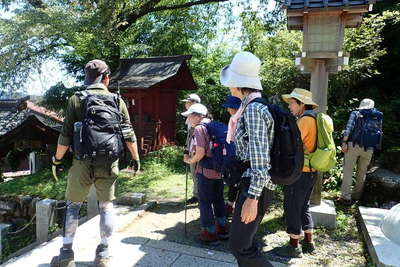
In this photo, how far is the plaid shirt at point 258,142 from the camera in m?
2.13

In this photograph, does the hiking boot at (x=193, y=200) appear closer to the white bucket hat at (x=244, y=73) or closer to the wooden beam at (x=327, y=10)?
the wooden beam at (x=327, y=10)

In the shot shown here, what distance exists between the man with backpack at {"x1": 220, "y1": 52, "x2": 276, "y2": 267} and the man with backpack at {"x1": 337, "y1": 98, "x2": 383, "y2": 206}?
3933 millimetres

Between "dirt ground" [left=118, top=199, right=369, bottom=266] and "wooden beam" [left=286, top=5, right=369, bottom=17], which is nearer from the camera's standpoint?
"dirt ground" [left=118, top=199, right=369, bottom=266]

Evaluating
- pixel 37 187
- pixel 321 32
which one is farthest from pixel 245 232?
pixel 37 187

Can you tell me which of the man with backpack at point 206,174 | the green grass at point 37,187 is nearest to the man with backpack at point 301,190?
the man with backpack at point 206,174

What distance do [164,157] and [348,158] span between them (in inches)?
224

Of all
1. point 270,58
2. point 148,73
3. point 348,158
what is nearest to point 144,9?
point 148,73

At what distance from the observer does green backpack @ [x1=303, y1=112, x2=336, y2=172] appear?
354cm

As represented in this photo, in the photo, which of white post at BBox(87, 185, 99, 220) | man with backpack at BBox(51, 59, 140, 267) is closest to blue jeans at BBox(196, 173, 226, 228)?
man with backpack at BBox(51, 59, 140, 267)

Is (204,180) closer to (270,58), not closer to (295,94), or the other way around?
(295,94)

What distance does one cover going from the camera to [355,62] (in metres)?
8.48

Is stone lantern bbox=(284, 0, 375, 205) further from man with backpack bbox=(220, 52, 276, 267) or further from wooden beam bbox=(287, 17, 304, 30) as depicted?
man with backpack bbox=(220, 52, 276, 267)

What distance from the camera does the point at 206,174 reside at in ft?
12.4

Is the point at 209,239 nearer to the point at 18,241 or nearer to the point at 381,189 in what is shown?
the point at 381,189
